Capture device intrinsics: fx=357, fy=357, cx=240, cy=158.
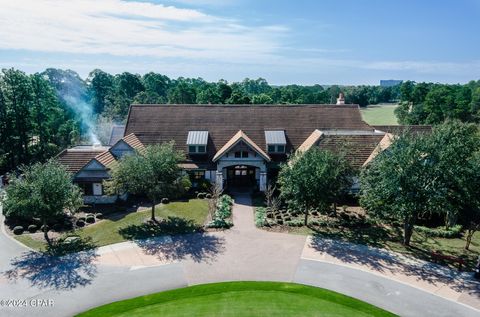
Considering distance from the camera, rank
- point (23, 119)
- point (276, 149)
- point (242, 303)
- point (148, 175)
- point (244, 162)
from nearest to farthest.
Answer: point (242, 303) → point (148, 175) → point (244, 162) → point (276, 149) → point (23, 119)

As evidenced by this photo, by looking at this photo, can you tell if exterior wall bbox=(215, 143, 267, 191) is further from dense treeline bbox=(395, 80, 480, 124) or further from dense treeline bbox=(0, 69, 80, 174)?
Result: dense treeline bbox=(395, 80, 480, 124)

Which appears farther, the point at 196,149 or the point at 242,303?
the point at 196,149

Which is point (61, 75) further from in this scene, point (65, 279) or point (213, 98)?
point (65, 279)

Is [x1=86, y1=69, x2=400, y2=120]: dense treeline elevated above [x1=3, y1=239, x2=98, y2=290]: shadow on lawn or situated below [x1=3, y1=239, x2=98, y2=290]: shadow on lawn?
above

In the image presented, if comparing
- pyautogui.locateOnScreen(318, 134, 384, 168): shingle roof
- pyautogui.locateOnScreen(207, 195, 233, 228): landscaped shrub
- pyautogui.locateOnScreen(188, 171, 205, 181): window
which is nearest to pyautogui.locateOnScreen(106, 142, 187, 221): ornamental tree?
pyautogui.locateOnScreen(207, 195, 233, 228): landscaped shrub

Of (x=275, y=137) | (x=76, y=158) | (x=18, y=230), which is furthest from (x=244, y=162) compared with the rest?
(x=18, y=230)

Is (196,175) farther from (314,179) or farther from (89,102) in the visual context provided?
(89,102)
